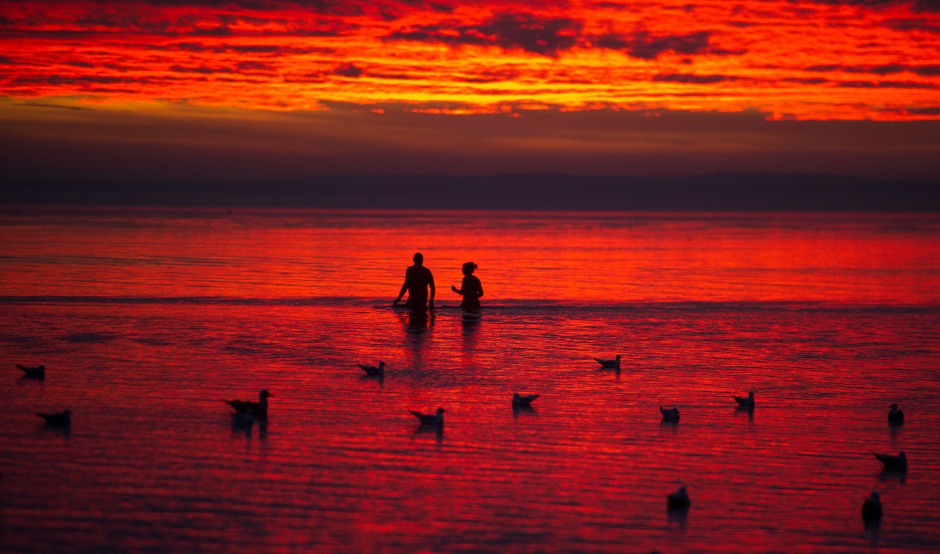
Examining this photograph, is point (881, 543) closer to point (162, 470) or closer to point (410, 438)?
point (410, 438)

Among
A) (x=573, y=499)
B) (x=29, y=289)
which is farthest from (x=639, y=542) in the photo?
(x=29, y=289)

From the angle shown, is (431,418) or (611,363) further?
(611,363)

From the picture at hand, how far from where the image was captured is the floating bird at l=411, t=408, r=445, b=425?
14180 mm

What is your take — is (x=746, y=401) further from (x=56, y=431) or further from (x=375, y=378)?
(x=56, y=431)

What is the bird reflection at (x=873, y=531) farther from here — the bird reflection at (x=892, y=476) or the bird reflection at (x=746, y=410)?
the bird reflection at (x=746, y=410)

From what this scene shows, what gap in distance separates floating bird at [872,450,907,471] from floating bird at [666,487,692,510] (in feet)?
11.7

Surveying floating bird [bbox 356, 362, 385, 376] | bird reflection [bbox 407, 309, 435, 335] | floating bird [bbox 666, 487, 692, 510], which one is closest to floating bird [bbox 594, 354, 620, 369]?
floating bird [bbox 356, 362, 385, 376]

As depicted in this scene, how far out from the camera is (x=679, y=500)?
10680 millimetres

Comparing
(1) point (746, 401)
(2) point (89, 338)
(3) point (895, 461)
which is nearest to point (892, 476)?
(3) point (895, 461)

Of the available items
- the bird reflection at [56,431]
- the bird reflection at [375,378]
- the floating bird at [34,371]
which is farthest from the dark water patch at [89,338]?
the bird reflection at [56,431]

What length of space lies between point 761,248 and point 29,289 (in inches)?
2217

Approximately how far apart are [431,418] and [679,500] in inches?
186

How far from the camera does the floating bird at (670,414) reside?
1475 centimetres

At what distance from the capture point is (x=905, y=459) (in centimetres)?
1254
